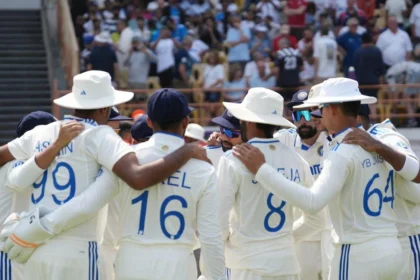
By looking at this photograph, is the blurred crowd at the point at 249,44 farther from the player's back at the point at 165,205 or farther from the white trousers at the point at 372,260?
the player's back at the point at 165,205

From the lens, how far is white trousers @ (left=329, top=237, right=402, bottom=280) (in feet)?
25.1

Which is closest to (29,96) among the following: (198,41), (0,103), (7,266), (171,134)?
(0,103)

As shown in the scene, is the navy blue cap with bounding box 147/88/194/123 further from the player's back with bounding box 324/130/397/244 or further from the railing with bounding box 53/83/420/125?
the railing with bounding box 53/83/420/125

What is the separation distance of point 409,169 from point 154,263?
1.89 metres

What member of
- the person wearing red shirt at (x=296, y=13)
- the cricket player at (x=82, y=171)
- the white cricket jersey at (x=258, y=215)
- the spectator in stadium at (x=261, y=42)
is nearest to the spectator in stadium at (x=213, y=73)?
the spectator in stadium at (x=261, y=42)

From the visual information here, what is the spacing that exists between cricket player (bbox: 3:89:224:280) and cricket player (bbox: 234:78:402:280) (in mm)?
548

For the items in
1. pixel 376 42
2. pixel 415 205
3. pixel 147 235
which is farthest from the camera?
pixel 376 42

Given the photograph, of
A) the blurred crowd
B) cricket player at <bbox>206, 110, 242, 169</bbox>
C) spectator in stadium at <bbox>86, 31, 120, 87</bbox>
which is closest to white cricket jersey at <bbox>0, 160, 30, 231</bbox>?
cricket player at <bbox>206, 110, 242, 169</bbox>

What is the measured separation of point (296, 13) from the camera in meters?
22.7

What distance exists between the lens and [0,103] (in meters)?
21.6

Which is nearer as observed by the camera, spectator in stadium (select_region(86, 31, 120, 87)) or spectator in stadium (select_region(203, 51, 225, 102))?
spectator in stadium (select_region(203, 51, 225, 102))

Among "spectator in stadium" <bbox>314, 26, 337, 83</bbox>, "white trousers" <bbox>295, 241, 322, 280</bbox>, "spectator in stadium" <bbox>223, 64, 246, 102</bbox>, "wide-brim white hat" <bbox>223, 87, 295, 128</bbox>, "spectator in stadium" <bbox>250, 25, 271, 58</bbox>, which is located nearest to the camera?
"wide-brim white hat" <bbox>223, 87, 295, 128</bbox>

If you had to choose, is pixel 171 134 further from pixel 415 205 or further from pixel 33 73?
pixel 33 73

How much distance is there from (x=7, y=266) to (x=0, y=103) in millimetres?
13075
